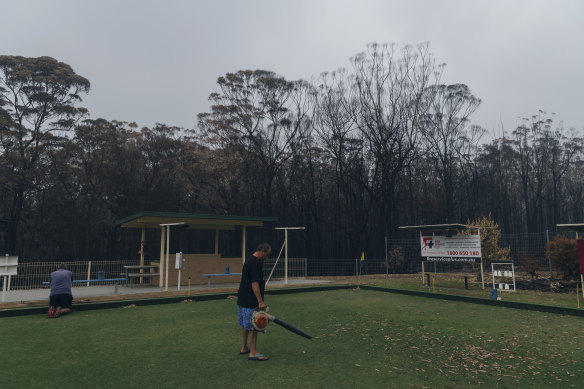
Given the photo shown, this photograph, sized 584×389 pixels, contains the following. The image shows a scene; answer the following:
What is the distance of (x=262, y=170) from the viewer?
2933cm

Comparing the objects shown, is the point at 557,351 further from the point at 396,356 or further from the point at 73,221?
the point at 73,221

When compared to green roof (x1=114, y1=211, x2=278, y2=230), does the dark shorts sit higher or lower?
lower

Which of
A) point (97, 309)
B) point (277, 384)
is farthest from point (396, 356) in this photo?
point (97, 309)

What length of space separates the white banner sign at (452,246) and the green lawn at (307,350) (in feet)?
14.6

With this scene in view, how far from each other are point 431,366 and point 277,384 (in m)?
2.14

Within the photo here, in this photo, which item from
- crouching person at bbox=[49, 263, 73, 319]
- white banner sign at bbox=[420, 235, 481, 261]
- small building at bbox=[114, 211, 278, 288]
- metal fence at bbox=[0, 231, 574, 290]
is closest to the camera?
crouching person at bbox=[49, 263, 73, 319]

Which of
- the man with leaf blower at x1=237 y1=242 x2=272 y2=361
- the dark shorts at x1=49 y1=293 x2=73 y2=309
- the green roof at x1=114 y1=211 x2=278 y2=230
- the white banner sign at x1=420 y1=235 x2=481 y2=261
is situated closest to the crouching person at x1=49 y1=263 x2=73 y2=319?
the dark shorts at x1=49 y1=293 x2=73 y2=309

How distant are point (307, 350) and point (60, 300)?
6.42m

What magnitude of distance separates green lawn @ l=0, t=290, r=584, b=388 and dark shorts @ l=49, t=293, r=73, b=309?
326 mm

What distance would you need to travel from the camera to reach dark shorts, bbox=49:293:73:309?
8242 mm

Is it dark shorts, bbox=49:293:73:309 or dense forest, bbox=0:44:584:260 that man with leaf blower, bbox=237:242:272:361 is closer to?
dark shorts, bbox=49:293:73:309

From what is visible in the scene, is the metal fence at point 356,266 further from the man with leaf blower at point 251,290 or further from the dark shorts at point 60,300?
the man with leaf blower at point 251,290

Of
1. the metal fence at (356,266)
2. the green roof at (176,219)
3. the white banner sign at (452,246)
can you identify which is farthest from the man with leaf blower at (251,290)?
the white banner sign at (452,246)

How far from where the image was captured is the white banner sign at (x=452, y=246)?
13.2 metres
